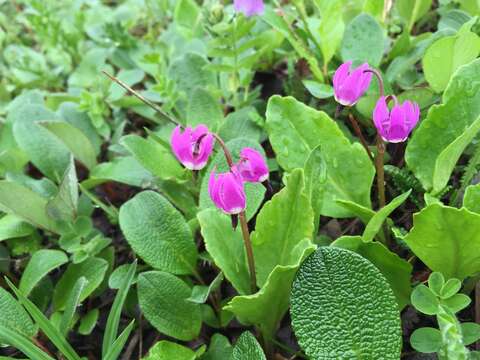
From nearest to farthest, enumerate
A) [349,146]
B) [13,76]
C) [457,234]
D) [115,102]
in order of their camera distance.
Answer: [457,234] < [349,146] < [115,102] < [13,76]

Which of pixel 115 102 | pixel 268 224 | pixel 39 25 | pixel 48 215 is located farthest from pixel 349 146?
pixel 39 25

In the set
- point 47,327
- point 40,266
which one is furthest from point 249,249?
point 40,266

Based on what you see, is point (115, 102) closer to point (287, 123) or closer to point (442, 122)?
point (287, 123)

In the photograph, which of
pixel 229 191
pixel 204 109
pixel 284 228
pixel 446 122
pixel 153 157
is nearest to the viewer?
pixel 229 191

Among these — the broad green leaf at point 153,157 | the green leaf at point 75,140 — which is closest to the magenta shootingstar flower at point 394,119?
the broad green leaf at point 153,157

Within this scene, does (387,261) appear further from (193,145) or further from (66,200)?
(66,200)

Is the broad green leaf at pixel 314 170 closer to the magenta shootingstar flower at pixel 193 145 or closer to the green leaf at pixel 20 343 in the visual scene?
the magenta shootingstar flower at pixel 193 145
